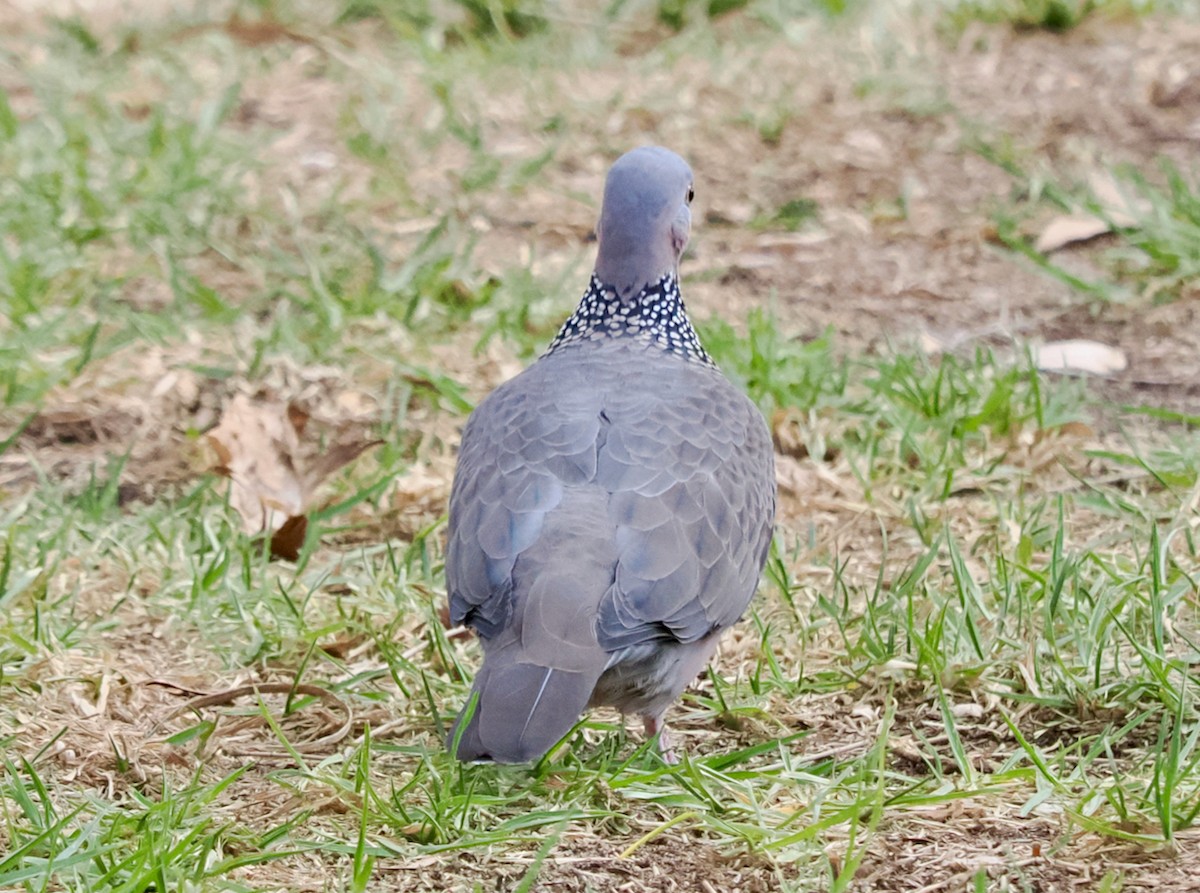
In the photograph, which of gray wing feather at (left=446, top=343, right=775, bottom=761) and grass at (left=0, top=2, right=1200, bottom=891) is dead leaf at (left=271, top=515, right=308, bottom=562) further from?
gray wing feather at (left=446, top=343, right=775, bottom=761)

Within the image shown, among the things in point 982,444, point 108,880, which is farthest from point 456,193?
point 108,880

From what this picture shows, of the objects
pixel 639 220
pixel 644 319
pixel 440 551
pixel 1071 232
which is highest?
pixel 639 220

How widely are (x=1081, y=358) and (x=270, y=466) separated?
7.97 feet

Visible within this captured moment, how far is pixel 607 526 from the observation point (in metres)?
3.17

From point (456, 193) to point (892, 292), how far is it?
169cm

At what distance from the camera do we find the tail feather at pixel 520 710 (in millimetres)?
2877

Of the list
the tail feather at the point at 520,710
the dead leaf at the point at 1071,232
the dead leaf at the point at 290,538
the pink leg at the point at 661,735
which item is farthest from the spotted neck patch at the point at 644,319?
the dead leaf at the point at 1071,232

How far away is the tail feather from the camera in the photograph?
9.44ft

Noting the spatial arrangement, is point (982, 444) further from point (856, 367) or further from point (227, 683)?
point (227, 683)

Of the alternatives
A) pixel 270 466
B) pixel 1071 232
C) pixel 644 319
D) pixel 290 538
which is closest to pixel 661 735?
pixel 644 319

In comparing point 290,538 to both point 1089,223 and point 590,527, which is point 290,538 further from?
point 1089,223

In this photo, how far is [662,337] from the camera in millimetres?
3947

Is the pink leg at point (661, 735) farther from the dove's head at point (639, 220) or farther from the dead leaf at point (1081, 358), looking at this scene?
the dead leaf at point (1081, 358)

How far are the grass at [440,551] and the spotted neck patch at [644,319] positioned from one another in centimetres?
58
